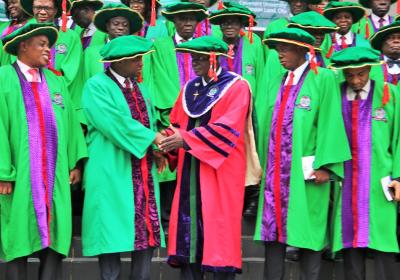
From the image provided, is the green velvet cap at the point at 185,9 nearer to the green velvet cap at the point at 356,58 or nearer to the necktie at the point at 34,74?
the green velvet cap at the point at 356,58

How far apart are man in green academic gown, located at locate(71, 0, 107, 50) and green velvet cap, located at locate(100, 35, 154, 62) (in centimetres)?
212

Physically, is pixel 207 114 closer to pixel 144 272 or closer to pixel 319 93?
pixel 319 93

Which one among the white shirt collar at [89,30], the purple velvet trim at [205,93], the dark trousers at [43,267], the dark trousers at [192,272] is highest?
the white shirt collar at [89,30]

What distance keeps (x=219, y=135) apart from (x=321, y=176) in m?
0.93

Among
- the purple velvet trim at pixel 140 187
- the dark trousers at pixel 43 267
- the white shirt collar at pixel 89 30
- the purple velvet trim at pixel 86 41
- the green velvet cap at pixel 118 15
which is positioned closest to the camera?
the dark trousers at pixel 43 267

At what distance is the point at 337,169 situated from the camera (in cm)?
691

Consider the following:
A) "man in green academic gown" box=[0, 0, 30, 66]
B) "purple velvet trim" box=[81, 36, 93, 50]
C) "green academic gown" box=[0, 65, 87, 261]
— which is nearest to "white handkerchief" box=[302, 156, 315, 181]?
"green academic gown" box=[0, 65, 87, 261]

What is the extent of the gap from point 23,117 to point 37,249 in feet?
3.56

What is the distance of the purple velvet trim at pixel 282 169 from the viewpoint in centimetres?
693

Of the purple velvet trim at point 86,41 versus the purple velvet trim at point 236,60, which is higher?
the purple velvet trim at point 86,41

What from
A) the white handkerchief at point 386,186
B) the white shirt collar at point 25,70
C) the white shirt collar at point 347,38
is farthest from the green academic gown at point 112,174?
the white shirt collar at point 347,38

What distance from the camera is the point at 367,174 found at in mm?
7082

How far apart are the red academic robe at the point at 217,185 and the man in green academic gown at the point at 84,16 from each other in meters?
2.44

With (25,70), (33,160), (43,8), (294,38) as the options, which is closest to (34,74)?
(25,70)
